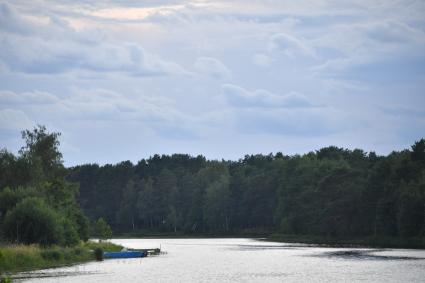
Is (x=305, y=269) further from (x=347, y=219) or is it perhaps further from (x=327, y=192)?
(x=327, y=192)

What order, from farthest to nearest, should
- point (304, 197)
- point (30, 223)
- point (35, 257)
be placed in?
1. point (304, 197)
2. point (30, 223)
3. point (35, 257)

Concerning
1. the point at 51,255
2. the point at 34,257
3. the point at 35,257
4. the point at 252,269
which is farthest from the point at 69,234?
Result: the point at 252,269

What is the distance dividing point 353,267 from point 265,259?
17367mm

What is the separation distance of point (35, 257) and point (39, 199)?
11902 millimetres

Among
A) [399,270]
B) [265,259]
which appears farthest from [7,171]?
[399,270]

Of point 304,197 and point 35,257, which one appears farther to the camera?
point 304,197

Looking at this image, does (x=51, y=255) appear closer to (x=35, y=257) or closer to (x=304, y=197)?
(x=35, y=257)

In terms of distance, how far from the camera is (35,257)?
77.6 meters

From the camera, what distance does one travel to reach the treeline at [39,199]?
85875mm

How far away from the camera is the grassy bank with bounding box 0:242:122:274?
71.8 meters

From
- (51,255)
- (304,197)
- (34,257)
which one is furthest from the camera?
(304,197)

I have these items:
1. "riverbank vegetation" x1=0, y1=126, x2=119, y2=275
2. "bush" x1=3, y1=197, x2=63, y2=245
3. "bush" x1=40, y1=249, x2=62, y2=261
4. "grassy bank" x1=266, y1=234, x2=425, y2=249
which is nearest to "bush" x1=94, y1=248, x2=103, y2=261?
"riverbank vegetation" x1=0, y1=126, x2=119, y2=275

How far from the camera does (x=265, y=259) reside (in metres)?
96.9

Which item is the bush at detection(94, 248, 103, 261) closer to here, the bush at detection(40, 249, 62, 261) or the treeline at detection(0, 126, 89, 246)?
the treeline at detection(0, 126, 89, 246)
